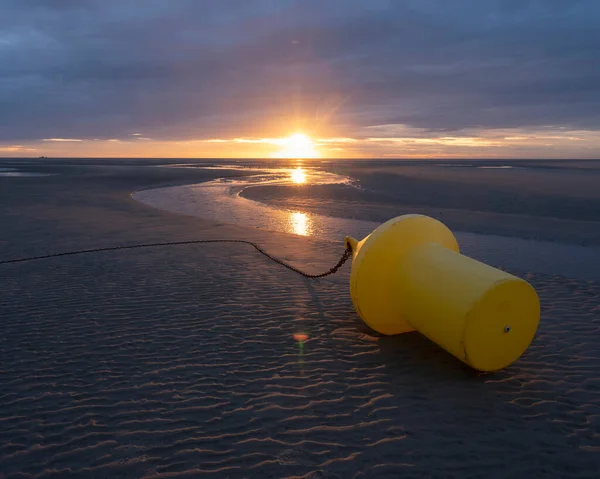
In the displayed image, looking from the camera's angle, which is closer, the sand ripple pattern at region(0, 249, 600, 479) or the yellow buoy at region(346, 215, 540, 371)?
the sand ripple pattern at region(0, 249, 600, 479)

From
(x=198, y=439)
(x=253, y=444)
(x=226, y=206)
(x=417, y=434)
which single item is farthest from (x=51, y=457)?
(x=226, y=206)

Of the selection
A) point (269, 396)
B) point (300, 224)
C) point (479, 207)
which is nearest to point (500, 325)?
point (269, 396)

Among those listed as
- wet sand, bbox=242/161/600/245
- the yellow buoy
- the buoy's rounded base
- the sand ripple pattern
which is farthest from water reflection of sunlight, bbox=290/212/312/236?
the buoy's rounded base

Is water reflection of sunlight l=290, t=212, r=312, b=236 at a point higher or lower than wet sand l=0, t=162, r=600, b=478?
higher

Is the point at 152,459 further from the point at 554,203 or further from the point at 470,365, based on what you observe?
the point at 554,203

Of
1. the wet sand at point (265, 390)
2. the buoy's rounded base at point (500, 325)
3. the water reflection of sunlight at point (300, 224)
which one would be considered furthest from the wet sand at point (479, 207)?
the buoy's rounded base at point (500, 325)

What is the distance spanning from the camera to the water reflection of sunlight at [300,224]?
14.5 meters

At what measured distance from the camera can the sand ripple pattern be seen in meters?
3.61

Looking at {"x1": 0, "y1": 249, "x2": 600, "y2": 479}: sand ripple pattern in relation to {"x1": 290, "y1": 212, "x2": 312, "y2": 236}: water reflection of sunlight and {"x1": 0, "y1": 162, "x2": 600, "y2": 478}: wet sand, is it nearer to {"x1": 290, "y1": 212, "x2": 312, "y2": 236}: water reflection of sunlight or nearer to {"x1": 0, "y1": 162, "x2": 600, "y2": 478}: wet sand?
{"x1": 0, "y1": 162, "x2": 600, "y2": 478}: wet sand

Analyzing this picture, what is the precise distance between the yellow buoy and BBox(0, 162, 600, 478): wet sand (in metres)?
0.40

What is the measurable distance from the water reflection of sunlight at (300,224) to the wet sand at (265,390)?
6403mm

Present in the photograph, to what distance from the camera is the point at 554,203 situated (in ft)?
68.5

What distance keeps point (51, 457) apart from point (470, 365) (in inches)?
151

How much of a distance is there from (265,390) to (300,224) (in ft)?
38.3
